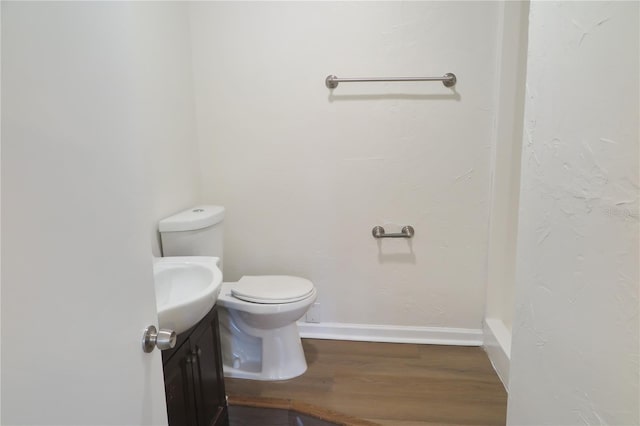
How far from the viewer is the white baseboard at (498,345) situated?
75.2 inches

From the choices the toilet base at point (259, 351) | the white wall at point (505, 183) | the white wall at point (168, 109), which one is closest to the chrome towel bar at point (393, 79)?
the white wall at point (505, 183)

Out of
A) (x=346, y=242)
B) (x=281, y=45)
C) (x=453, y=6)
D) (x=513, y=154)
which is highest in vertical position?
(x=453, y=6)

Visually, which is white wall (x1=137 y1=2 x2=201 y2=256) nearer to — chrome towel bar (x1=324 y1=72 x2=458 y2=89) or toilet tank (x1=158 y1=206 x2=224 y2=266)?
toilet tank (x1=158 y1=206 x2=224 y2=266)

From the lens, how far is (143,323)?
0.81 metres

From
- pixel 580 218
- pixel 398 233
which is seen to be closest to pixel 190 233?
pixel 398 233

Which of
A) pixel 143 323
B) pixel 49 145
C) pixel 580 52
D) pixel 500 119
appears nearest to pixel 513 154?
pixel 500 119

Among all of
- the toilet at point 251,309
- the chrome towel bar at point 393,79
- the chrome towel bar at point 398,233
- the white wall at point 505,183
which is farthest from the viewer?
the chrome towel bar at point 398,233

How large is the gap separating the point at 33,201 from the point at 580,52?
0.93 m

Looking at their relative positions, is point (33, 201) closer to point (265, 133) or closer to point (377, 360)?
point (265, 133)

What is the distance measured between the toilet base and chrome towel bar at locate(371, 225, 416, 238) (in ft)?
2.17

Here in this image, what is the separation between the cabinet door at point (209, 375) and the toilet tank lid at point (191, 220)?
40 cm

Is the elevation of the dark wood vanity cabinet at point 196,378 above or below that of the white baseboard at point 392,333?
above

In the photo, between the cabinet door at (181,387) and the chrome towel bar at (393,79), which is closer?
the cabinet door at (181,387)

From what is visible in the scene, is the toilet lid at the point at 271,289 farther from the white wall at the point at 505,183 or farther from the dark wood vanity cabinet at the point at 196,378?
the white wall at the point at 505,183
